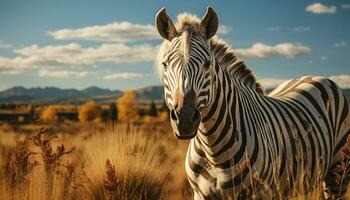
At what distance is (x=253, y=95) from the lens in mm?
4434

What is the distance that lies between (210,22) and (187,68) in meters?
0.73

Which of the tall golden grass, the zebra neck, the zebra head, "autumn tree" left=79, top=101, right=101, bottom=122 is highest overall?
the zebra head

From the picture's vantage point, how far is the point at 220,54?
4246mm

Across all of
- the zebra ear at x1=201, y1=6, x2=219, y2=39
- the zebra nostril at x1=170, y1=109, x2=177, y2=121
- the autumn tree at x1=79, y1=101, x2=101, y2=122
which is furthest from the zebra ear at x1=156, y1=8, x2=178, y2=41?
the autumn tree at x1=79, y1=101, x2=101, y2=122

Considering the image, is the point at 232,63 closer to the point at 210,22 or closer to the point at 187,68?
the point at 210,22

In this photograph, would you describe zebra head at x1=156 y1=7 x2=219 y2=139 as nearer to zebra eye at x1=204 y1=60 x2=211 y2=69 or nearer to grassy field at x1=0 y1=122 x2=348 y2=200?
zebra eye at x1=204 y1=60 x2=211 y2=69

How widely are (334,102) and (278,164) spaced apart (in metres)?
2.24

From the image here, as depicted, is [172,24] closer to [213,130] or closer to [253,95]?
[213,130]

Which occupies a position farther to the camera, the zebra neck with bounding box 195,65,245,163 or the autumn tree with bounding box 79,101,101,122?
the autumn tree with bounding box 79,101,101,122

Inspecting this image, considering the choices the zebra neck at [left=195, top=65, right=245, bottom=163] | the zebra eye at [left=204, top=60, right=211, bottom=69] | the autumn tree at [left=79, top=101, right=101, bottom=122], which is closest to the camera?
the zebra eye at [left=204, top=60, right=211, bottom=69]

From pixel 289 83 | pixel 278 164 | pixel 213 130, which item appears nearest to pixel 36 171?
pixel 213 130

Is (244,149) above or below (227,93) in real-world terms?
below

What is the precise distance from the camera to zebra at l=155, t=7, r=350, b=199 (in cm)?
315

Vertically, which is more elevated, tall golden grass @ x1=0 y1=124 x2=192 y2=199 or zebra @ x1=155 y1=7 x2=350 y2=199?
zebra @ x1=155 y1=7 x2=350 y2=199
